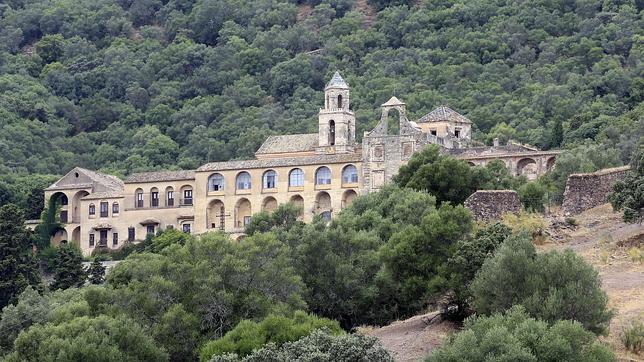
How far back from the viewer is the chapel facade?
8719 cm

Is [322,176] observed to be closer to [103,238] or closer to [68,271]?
[103,238]

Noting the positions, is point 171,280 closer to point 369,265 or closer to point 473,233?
point 369,265

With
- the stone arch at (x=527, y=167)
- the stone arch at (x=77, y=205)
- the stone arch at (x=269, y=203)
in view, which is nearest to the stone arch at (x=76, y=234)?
the stone arch at (x=77, y=205)

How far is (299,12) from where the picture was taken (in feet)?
586

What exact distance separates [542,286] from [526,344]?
3.53m

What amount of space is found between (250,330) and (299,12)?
139778mm

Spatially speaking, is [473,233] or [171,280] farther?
[171,280]

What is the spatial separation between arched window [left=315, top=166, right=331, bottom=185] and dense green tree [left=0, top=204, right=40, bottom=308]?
53.0ft

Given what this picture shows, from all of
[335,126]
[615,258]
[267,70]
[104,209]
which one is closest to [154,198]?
[104,209]

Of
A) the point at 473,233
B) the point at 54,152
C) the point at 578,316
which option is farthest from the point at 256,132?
the point at 578,316

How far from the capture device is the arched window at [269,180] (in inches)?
3547

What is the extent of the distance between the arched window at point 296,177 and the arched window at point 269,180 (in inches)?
37.7

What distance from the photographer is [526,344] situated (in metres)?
32.0

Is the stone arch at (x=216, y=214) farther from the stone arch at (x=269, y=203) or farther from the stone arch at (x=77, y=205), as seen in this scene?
the stone arch at (x=77, y=205)
